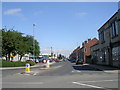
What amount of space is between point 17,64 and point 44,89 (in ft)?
109

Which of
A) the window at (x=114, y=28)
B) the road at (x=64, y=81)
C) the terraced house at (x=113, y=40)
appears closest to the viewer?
the road at (x=64, y=81)

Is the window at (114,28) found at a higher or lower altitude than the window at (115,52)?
higher

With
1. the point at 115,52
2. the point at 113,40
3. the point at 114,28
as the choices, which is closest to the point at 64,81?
the point at 115,52

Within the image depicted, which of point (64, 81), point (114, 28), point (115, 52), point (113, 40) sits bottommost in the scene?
point (64, 81)

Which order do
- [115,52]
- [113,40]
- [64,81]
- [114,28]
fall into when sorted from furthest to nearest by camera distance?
[113,40] < [114,28] < [115,52] < [64,81]

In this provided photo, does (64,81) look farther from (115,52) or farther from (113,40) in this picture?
(113,40)

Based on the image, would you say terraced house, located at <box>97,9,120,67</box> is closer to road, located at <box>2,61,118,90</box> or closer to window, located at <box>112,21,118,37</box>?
window, located at <box>112,21,118,37</box>

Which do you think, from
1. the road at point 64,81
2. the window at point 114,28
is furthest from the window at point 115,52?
the road at point 64,81

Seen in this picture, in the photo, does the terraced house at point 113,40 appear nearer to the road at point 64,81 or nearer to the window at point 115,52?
the window at point 115,52

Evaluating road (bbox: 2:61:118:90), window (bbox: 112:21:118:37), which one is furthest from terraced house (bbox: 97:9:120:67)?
road (bbox: 2:61:118:90)

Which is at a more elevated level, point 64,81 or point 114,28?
point 114,28

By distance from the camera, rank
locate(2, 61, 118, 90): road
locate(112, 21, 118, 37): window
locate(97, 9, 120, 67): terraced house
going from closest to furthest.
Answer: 1. locate(2, 61, 118, 90): road
2. locate(97, 9, 120, 67): terraced house
3. locate(112, 21, 118, 37): window

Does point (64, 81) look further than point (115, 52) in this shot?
No

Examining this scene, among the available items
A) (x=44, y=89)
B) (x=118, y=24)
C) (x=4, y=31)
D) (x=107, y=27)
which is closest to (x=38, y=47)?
(x=4, y=31)
